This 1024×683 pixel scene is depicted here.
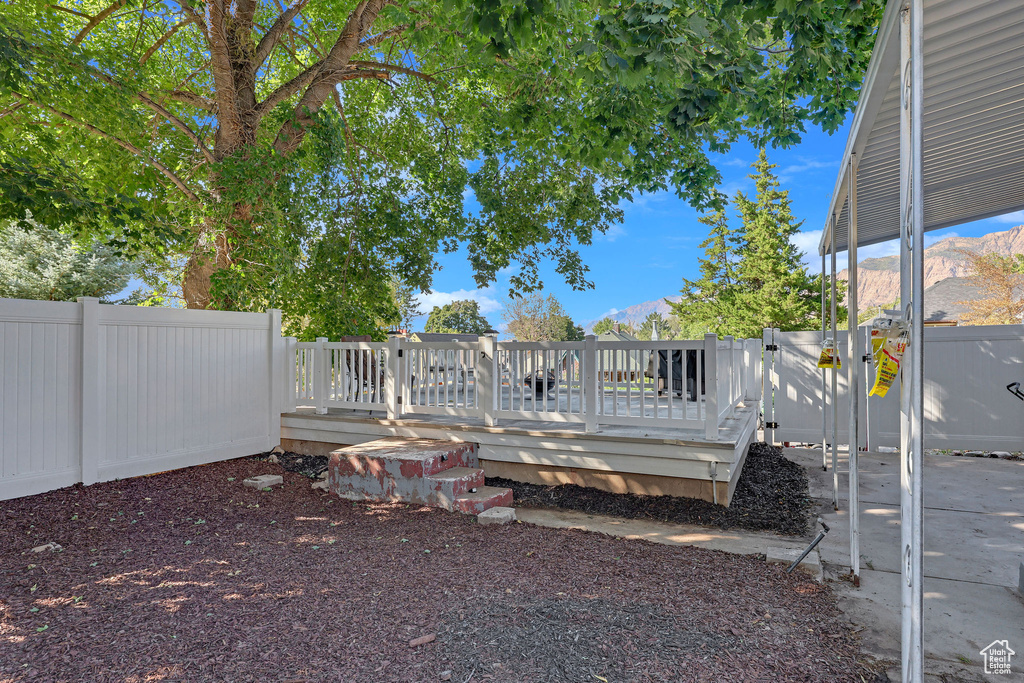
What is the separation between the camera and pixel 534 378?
18.5ft

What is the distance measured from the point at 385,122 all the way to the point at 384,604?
1077 centimetres

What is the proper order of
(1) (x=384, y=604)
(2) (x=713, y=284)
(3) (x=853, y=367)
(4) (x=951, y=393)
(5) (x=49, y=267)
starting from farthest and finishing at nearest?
(2) (x=713, y=284), (5) (x=49, y=267), (4) (x=951, y=393), (3) (x=853, y=367), (1) (x=384, y=604)

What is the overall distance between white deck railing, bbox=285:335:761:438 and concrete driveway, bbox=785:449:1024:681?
4.60 feet

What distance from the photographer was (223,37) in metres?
7.47

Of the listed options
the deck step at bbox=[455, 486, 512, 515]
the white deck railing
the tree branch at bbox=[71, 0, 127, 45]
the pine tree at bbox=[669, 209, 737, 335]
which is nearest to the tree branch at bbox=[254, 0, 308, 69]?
the tree branch at bbox=[71, 0, 127, 45]

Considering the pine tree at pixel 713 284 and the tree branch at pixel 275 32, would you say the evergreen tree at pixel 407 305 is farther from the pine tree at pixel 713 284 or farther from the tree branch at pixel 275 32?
the tree branch at pixel 275 32

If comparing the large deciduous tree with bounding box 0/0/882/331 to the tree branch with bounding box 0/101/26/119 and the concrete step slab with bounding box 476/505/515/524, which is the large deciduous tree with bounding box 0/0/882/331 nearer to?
the tree branch with bounding box 0/101/26/119

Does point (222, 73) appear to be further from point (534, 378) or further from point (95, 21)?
point (534, 378)

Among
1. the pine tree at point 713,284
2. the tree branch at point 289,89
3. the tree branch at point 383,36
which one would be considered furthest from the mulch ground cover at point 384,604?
the pine tree at point 713,284

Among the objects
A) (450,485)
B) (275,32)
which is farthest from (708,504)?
(275,32)

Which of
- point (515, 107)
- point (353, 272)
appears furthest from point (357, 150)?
point (515, 107)

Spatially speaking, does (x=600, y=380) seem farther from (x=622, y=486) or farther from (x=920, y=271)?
(x=920, y=271)

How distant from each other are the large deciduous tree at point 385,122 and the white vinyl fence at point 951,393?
9.42 ft

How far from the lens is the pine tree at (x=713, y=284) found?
2720cm
